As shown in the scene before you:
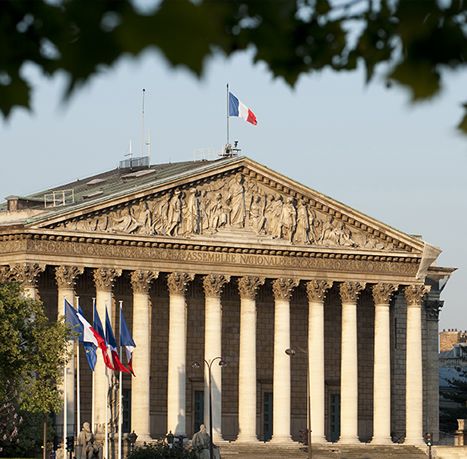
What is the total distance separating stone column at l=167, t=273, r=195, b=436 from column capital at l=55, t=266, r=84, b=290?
5.88m

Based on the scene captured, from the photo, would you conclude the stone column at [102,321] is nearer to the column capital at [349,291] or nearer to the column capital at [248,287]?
the column capital at [248,287]

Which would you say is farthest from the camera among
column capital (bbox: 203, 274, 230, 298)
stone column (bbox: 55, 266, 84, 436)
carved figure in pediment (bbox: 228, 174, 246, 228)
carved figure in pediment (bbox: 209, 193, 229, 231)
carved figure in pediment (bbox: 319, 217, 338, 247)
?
carved figure in pediment (bbox: 319, 217, 338, 247)

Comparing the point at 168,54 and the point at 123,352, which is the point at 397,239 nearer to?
the point at 123,352

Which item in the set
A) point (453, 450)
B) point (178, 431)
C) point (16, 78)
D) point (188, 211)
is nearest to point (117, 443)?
point (178, 431)

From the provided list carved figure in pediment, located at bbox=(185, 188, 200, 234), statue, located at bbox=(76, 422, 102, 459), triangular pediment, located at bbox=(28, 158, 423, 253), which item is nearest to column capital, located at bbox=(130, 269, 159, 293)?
triangular pediment, located at bbox=(28, 158, 423, 253)

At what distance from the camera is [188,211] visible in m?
64.2

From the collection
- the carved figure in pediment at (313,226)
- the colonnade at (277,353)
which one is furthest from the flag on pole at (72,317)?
the carved figure in pediment at (313,226)

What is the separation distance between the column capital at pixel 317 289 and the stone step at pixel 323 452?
343 inches

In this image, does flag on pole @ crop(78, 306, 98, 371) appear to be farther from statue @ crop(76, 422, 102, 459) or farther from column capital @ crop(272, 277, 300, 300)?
column capital @ crop(272, 277, 300, 300)

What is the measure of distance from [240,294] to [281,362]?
4645mm

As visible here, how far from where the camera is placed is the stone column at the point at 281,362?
211ft

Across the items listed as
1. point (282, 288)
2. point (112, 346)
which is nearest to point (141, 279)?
point (282, 288)

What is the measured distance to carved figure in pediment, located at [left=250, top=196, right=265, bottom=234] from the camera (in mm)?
65812

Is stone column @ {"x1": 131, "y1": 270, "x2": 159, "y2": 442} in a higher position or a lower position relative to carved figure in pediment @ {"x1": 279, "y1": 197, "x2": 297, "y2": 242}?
lower
